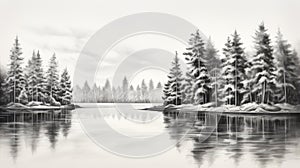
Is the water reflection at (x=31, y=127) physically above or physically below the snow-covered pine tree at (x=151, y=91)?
below

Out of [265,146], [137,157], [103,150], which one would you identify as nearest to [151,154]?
[137,157]

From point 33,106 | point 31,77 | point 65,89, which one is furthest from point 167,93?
point 31,77

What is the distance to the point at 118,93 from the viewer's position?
941 cm

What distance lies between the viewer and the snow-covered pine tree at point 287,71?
8438mm

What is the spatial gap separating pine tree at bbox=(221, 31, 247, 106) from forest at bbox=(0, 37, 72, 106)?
15.3 feet

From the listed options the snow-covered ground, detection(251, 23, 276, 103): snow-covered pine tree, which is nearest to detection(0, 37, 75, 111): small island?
the snow-covered ground

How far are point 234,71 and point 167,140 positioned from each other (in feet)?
13.4

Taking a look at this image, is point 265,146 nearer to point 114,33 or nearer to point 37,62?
point 114,33

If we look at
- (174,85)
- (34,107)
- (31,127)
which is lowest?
(31,127)

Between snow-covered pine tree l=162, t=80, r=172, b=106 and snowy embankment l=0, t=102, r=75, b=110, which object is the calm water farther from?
snow-covered pine tree l=162, t=80, r=172, b=106

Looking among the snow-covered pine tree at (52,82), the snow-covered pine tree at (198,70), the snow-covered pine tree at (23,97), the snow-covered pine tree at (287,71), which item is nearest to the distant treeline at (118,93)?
the snow-covered pine tree at (52,82)

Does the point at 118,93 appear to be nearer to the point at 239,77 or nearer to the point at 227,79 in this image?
the point at 227,79

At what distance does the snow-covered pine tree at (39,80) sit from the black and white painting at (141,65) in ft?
0.12

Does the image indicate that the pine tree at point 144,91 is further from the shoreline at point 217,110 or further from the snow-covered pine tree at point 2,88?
the snow-covered pine tree at point 2,88
